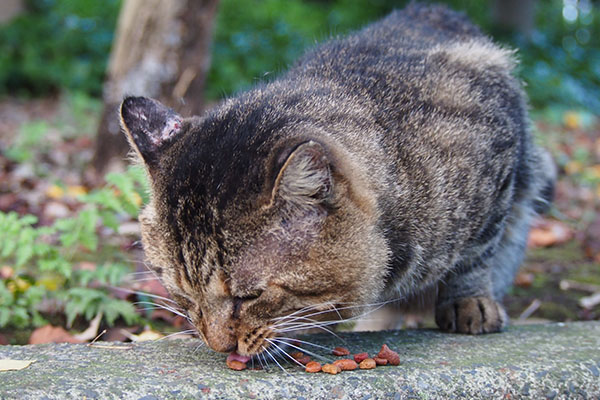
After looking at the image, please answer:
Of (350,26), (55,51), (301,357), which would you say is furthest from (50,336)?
(55,51)

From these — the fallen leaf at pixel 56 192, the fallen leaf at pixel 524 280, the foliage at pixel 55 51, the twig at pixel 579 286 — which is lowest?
the twig at pixel 579 286

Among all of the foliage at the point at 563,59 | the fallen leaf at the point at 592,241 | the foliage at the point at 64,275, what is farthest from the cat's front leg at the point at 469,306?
the foliage at the point at 563,59

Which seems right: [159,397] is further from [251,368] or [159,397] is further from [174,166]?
[174,166]

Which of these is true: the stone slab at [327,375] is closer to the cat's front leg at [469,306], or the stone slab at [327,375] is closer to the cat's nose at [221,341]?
the cat's nose at [221,341]

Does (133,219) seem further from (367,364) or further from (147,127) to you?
(367,364)

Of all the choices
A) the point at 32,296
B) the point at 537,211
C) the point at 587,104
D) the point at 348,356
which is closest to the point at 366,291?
the point at 348,356

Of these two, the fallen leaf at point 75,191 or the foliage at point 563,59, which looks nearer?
the fallen leaf at point 75,191
